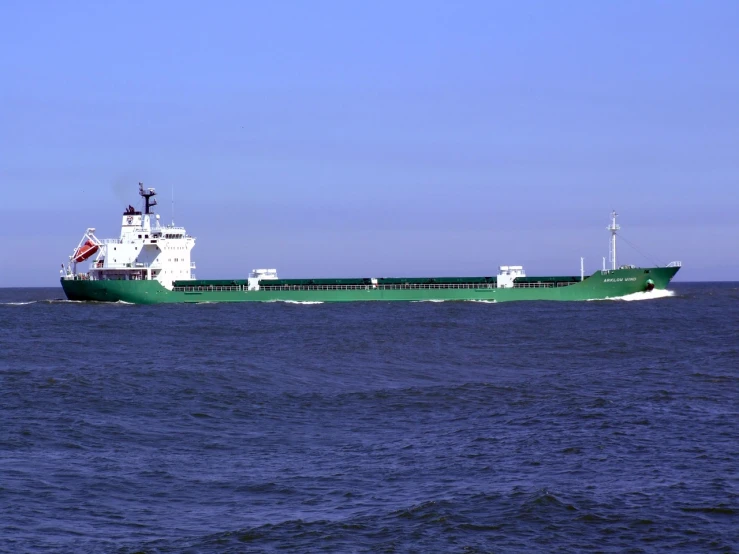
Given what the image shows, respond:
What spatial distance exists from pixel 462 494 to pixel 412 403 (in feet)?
27.3

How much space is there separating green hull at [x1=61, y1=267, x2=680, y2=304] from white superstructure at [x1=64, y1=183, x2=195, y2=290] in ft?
5.99

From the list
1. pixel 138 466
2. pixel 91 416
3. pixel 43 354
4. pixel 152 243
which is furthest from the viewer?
pixel 152 243

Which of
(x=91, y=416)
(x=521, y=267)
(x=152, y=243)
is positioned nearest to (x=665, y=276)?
(x=521, y=267)

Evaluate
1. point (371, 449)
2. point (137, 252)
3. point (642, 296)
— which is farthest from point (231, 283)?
point (371, 449)

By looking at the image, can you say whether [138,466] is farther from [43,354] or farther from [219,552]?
[43,354]

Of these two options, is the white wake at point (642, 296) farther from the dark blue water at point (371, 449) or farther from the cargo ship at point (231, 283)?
the dark blue water at point (371, 449)

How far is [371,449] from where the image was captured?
1543cm

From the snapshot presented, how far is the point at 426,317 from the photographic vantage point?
1987 inches

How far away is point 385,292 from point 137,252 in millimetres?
20533

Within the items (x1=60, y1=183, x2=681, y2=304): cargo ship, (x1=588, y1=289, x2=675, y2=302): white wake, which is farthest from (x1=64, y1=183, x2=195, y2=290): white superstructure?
(x1=588, y1=289, x2=675, y2=302): white wake

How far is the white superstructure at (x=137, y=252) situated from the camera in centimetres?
6825

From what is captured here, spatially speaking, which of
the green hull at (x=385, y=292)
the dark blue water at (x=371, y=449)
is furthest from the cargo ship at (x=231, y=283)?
the dark blue water at (x=371, y=449)

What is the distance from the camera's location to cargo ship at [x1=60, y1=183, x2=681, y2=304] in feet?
219

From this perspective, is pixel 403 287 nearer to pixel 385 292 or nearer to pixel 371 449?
pixel 385 292
